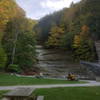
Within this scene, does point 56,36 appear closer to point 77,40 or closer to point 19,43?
point 77,40

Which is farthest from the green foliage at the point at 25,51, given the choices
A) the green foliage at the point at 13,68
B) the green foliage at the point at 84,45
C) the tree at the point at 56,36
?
the tree at the point at 56,36

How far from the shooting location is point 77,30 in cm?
3456

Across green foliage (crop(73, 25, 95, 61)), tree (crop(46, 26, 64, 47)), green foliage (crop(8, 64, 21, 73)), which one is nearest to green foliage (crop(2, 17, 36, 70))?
green foliage (crop(8, 64, 21, 73))

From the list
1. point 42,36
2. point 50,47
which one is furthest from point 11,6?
point 42,36

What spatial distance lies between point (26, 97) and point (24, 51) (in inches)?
662

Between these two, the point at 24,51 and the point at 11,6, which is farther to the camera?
the point at 24,51

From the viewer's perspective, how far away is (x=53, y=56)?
1436 inches

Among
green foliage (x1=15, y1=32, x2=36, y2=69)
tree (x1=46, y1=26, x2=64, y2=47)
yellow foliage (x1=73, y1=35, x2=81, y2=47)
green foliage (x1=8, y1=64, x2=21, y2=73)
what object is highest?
tree (x1=46, y1=26, x2=64, y2=47)

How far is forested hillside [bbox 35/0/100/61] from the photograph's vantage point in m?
31.1

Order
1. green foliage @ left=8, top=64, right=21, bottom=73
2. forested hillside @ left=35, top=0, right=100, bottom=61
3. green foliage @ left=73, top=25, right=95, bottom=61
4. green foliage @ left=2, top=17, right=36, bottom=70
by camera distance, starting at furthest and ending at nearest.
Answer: forested hillside @ left=35, top=0, right=100, bottom=61
green foliage @ left=73, top=25, right=95, bottom=61
green foliage @ left=2, top=17, right=36, bottom=70
green foliage @ left=8, top=64, right=21, bottom=73

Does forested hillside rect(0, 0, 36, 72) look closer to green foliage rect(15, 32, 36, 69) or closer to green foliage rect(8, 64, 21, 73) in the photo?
green foliage rect(15, 32, 36, 69)

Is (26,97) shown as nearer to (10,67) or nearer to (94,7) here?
(10,67)

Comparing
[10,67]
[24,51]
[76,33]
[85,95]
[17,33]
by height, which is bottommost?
[85,95]

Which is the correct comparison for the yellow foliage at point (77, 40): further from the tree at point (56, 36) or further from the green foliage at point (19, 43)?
the green foliage at point (19, 43)
